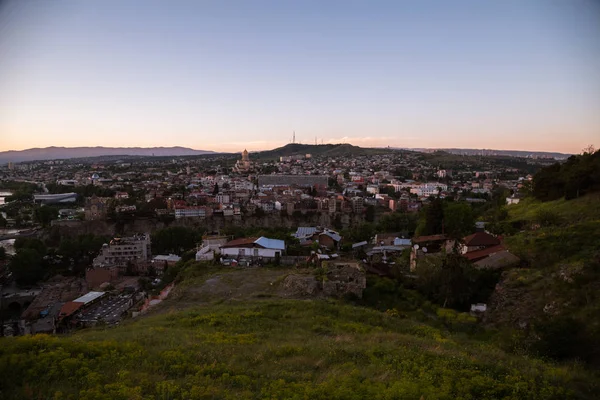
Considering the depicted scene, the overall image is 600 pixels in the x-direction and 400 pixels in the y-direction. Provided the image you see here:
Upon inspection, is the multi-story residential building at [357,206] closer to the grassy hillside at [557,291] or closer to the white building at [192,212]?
the white building at [192,212]

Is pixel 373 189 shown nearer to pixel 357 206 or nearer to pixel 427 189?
pixel 427 189

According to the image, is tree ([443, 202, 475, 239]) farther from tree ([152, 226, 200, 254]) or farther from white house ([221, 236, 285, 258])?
tree ([152, 226, 200, 254])

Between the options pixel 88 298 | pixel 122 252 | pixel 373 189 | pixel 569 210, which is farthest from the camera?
pixel 373 189

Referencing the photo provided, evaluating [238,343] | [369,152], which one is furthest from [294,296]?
[369,152]

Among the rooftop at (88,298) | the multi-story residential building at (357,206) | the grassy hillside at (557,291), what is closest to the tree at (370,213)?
the multi-story residential building at (357,206)

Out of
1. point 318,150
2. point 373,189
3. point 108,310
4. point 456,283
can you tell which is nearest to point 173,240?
→ point 108,310

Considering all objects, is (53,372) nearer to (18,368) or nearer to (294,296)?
(18,368)
